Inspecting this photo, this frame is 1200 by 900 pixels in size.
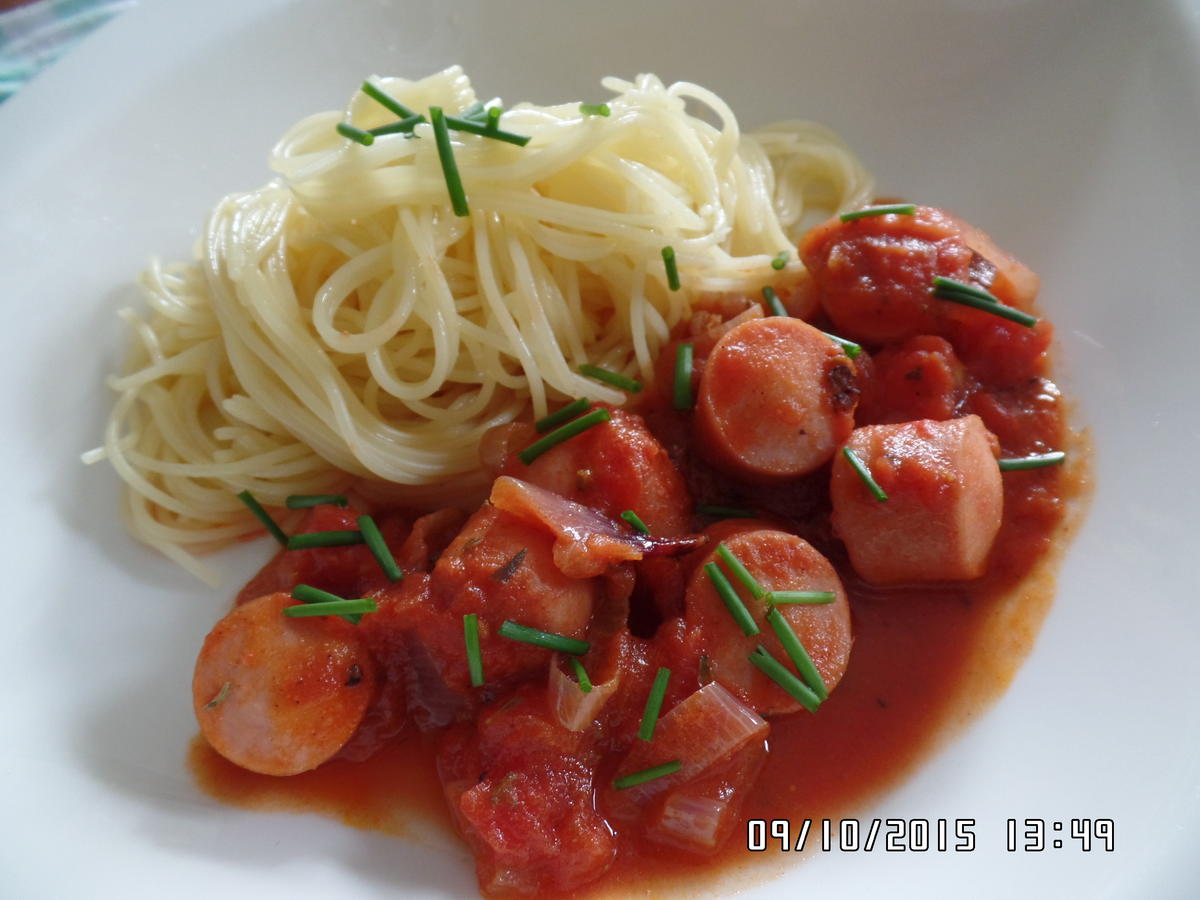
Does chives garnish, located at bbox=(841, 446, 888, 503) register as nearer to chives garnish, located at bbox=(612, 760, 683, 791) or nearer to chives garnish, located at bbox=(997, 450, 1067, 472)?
chives garnish, located at bbox=(997, 450, 1067, 472)

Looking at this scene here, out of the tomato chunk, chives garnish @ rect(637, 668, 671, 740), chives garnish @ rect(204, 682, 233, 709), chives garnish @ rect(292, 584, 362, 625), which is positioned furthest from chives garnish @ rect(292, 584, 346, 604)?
the tomato chunk

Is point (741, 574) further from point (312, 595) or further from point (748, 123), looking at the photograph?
point (748, 123)

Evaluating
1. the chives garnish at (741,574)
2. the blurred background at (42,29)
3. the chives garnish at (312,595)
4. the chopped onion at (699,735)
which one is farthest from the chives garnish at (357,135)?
the blurred background at (42,29)

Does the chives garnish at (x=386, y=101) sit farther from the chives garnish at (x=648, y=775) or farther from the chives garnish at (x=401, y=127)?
the chives garnish at (x=648, y=775)

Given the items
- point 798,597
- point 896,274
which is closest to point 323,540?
point 798,597

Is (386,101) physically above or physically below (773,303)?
above

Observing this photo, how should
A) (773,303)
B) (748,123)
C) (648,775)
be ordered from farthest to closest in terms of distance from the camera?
(748,123)
(773,303)
(648,775)
